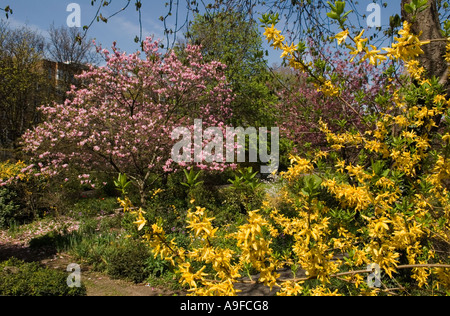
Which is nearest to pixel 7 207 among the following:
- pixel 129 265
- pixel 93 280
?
pixel 93 280

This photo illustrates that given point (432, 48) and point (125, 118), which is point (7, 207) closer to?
point (125, 118)

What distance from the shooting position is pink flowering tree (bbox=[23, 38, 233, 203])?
303 inches

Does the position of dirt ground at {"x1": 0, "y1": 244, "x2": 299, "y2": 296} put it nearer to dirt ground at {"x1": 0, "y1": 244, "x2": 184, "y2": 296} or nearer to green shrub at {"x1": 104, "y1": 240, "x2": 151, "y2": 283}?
dirt ground at {"x1": 0, "y1": 244, "x2": 184, "y2": 296}

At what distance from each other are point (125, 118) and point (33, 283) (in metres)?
5.35

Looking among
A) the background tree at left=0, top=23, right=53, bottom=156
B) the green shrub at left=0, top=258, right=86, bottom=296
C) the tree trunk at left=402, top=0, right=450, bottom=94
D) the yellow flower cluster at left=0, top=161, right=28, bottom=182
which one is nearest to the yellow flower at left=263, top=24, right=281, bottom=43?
the tree trunk at left=402, top=0, right=450, bottom=94

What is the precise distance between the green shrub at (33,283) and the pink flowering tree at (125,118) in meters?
4.25

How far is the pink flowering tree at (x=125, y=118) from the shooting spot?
770 cm

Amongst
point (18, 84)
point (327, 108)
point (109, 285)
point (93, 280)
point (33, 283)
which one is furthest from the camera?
point (18, 84)

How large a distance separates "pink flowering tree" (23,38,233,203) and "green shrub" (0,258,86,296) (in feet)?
13.9

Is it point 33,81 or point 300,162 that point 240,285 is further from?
point 33,81

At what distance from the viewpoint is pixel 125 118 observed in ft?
26.0
